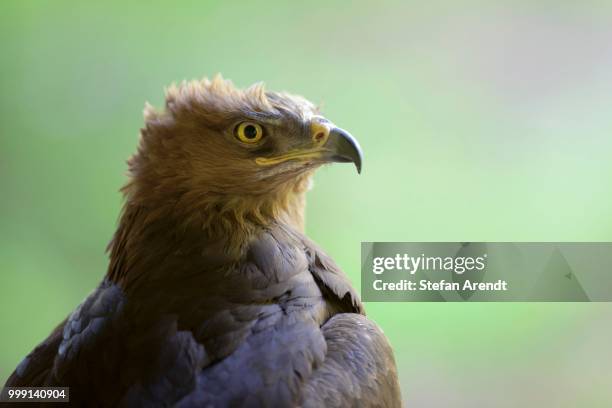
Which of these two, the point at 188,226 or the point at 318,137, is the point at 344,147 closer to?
the point at 318,137

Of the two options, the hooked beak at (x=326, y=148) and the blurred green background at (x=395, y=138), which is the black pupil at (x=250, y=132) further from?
the blurred green background at (x=395, y=138)

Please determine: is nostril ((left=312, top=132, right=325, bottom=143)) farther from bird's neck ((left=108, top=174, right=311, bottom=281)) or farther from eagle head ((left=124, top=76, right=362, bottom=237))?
bird's neck ((left=108, top=174, right=311, bottom=281))

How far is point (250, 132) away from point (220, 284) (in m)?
0.32

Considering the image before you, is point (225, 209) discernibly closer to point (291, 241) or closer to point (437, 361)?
point (291, 241)

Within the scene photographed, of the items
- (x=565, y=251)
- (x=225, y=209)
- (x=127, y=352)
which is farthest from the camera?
(x=565, y=251)

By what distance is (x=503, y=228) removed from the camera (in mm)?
1929

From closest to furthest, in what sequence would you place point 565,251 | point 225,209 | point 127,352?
point 127,352 < point 225,209 < point 565,251

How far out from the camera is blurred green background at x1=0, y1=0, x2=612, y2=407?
1.94 metres

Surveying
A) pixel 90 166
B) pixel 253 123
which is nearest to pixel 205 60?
pixel 90 166

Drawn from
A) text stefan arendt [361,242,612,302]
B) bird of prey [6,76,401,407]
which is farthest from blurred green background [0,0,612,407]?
bird of prey [6,76,401,407]

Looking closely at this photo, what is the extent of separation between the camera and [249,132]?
1.41 meters

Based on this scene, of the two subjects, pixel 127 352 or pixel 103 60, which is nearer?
pixel 127 352

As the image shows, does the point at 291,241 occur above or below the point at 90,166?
below

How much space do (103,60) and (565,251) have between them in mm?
1454
